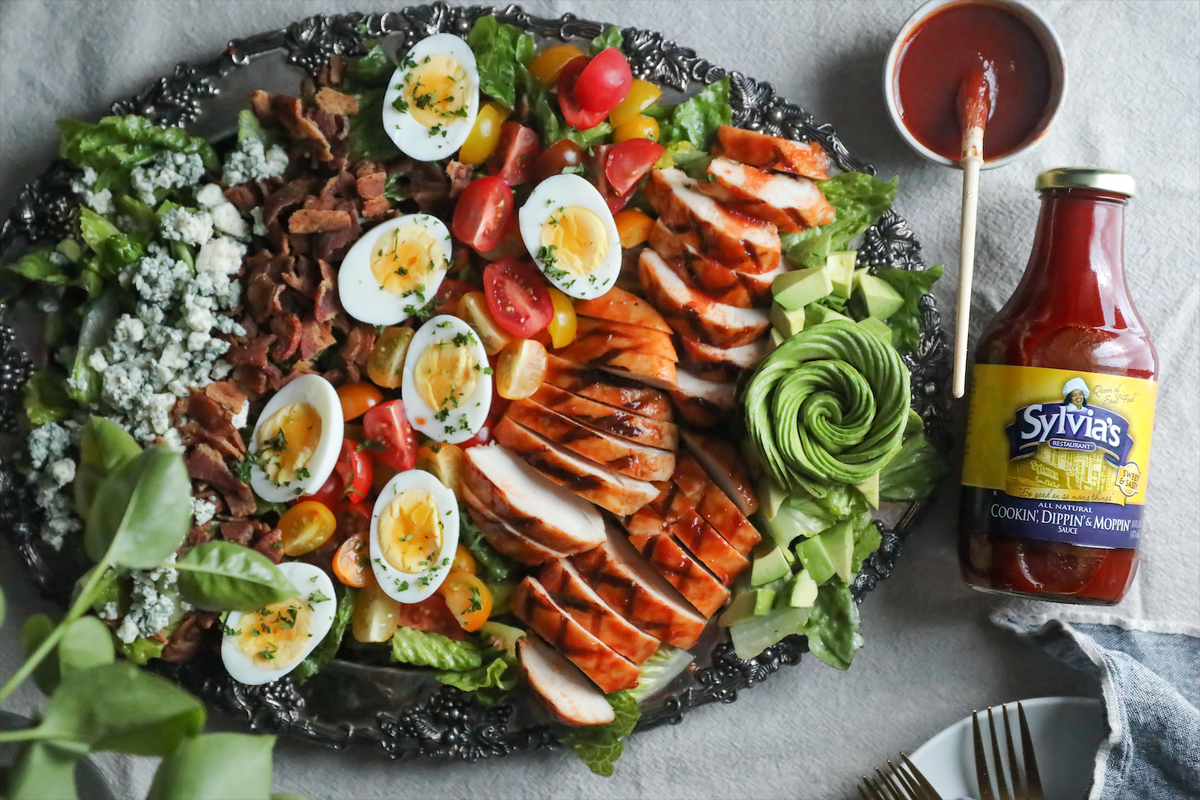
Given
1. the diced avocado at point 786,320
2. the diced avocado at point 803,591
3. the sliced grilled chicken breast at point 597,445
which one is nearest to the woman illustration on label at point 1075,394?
the diced avocado at point 786,320

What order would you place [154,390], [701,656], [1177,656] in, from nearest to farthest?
1. [154,390]
2. [701,656]
3. [1177,656]

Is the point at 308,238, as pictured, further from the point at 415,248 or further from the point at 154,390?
the point at 154,390

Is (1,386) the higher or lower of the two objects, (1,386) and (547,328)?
the lower

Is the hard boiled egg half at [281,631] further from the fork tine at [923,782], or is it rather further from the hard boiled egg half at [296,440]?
the fork tine at [923,782]

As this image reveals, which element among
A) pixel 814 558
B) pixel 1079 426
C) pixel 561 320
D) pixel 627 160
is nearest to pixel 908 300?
pixel 1079 426

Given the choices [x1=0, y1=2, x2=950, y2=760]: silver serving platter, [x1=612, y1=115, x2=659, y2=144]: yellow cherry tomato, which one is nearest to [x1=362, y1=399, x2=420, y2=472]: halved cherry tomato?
[x1=0, y1=2, x2=950, y2=760]: silver serving platter

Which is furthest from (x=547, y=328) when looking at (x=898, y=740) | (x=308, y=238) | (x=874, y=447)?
(x=898, y=740)

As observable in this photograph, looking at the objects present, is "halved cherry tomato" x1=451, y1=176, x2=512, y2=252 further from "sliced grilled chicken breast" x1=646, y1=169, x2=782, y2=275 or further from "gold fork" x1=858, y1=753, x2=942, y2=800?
"gold fork" x1=858, y1=753, x2=942, y2=800
